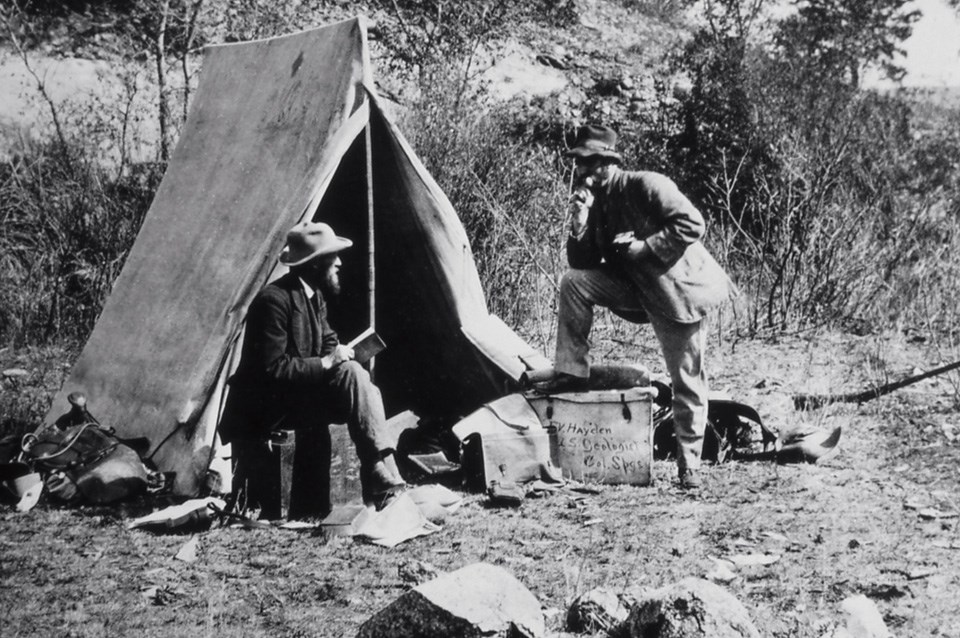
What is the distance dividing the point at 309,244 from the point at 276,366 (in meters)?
0.64

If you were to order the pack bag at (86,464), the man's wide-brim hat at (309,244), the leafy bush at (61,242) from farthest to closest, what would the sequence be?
the leafy bush at (61,242) → the pack bag at (86,464) → the man's wide-brim hat at (309,244)

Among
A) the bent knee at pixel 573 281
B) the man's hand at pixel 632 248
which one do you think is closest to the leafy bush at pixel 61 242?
the bent knee at pixel 573 281

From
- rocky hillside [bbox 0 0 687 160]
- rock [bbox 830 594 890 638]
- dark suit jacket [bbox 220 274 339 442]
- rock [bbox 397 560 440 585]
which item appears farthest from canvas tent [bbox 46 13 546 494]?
rocky hillside [bbox 0 0 687 160]

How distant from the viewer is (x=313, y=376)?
4.82 metres

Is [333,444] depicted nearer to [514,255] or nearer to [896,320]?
[514,255]

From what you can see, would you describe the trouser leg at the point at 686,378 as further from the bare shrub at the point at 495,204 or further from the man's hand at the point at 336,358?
the bare shrub at the point at 495,204

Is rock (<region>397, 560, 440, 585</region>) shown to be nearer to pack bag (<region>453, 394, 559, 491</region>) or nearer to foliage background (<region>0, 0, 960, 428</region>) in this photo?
pack bag (<region>453, 394, 559, 491</region>)

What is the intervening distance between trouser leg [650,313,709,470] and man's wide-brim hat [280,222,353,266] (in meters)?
1.71

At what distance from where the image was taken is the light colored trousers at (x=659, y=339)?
5.18m

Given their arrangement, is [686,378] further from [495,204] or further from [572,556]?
[495,204]

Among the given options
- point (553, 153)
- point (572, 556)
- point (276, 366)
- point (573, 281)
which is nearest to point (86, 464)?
point (276, 366)

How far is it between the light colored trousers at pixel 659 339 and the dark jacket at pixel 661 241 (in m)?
0.10

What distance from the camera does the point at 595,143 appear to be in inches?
209

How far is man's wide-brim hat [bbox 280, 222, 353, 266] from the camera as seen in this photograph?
4922mm
